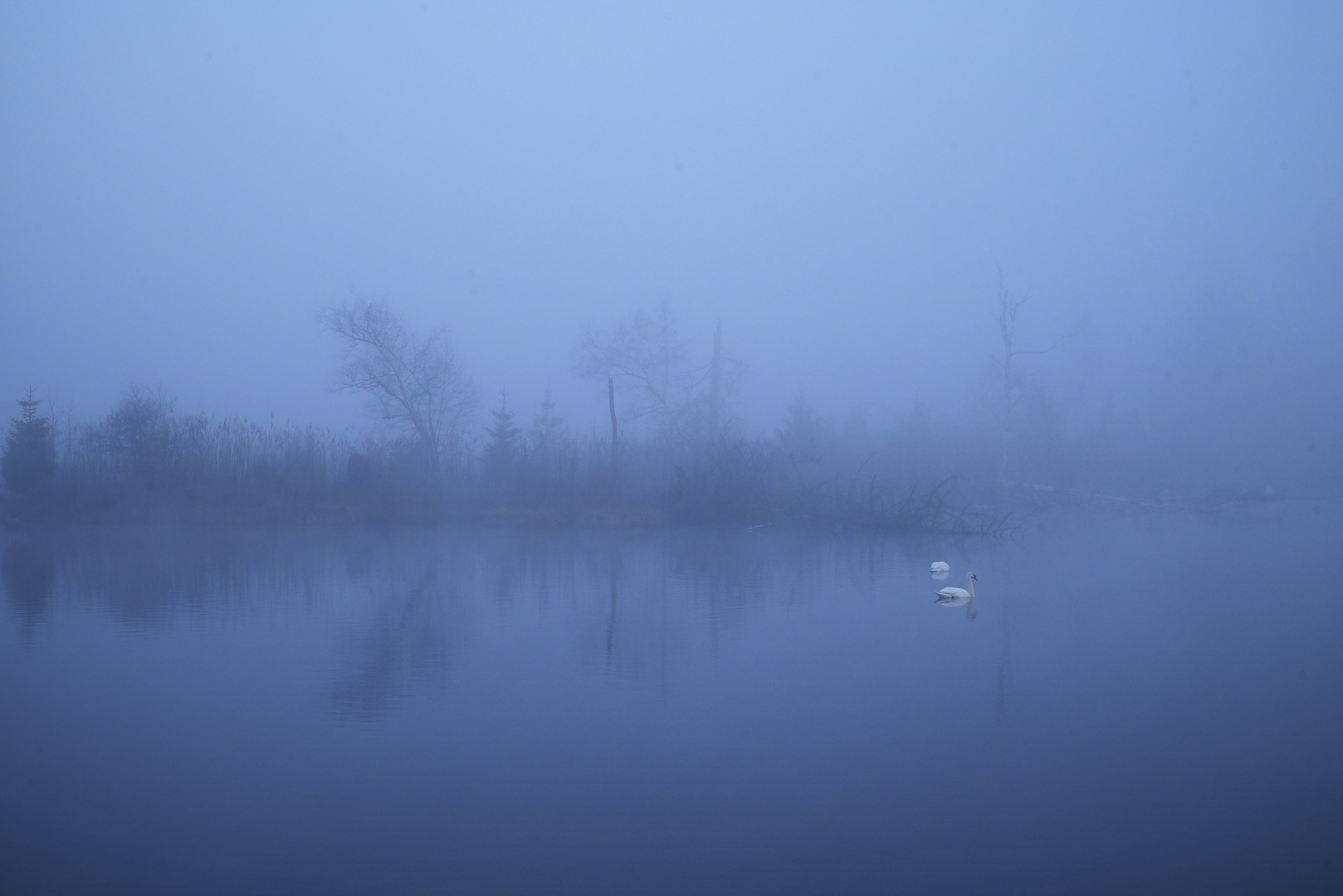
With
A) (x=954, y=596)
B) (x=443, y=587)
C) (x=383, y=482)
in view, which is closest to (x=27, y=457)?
(x=383, y=482)

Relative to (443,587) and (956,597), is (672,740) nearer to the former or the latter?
(956,597)

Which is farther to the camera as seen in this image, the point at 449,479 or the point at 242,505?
the point at 449,479

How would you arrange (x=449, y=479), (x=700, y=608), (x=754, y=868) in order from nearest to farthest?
(x=754, y=868)
(x=700, y=608)
(x=449, y=479)

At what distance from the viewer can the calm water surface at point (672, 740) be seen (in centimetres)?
448

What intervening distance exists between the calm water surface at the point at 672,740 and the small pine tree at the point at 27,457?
602 inches

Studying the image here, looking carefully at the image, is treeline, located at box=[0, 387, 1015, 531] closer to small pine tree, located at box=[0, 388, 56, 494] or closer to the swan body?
small pine tree, located at box=[0, 388, 56, 494]

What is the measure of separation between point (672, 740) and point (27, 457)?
82.1 ft

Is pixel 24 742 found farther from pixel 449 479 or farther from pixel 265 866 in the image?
pixel 449 479

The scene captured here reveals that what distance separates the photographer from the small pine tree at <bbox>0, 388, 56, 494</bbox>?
2477 centimetres

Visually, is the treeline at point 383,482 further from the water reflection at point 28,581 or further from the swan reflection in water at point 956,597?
the swan reflection in water at point 956,597

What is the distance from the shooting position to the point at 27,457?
2481 centimetres

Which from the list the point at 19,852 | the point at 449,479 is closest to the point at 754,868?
the point at 19,852

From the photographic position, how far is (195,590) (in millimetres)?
12727

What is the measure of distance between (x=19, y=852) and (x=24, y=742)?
78.3 inches
